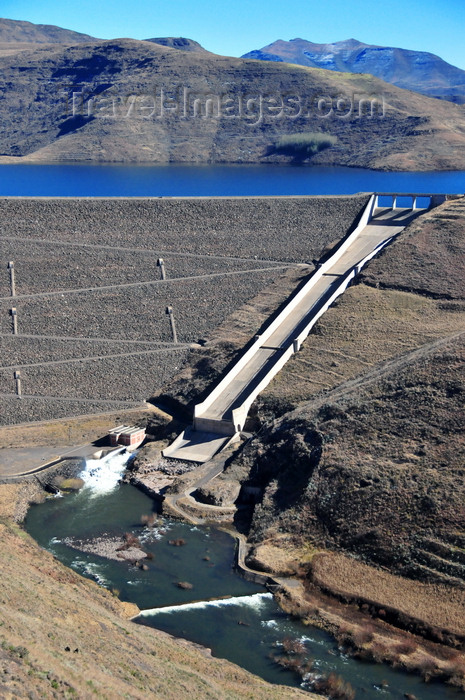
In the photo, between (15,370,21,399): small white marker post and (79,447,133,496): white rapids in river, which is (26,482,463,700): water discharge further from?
(15,370,21,399): small white marker post

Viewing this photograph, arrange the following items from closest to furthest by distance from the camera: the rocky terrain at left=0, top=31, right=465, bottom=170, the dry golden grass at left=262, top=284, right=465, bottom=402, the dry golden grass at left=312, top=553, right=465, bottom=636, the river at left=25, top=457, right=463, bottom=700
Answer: the river at left=25, top=457, right=463, bottom=700 < the dry golden grass at left=312, top=553, right=465, bottom=636 < the dry golden grass at left=262, top=284, right=465, bottom=402 < the rocky terrain at left=0, top=31, right=465, bottom=170

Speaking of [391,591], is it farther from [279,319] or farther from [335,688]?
[279,319]

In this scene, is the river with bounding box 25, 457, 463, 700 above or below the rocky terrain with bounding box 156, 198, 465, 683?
below

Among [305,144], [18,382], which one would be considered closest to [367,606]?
[18,382]

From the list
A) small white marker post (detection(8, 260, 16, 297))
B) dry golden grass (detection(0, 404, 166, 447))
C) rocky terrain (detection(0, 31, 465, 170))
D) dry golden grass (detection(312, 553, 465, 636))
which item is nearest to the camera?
dry golden grass (detection(312, 553, 465, 636))

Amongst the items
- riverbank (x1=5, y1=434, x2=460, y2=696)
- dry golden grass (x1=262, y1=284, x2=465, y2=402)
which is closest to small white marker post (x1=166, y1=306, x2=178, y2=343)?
dry golden grass (x1=262, y1=284, x2=465, y2=402)

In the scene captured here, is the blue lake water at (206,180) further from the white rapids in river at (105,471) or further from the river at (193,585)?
the river at (193,585)
